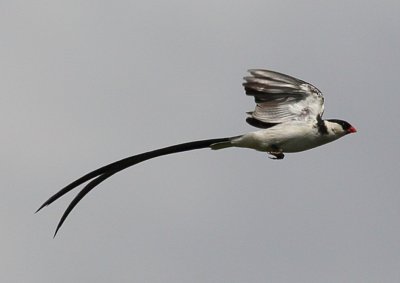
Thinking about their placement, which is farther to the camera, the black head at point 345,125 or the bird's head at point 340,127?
the black head at point 345,125

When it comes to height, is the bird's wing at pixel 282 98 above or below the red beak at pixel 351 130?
above

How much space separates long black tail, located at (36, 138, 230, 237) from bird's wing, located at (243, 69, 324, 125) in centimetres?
67

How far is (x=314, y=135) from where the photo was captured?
24812 mm

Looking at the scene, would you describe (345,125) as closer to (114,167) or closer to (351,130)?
(351,130)

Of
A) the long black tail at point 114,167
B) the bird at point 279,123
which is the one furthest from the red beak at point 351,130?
the long black tail at point 114,167

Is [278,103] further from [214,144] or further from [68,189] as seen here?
[68,189]

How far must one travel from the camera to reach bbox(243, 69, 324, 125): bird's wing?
82.3 ft

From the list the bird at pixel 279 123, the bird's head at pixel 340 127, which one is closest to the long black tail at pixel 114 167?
the bird at pixel 279 123

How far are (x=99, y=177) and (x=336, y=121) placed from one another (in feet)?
10.3

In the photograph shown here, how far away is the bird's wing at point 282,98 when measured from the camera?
82.3 feet

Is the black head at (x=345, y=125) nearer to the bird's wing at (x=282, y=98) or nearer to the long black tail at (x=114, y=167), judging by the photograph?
the bird's wing at (x=282, y=98)

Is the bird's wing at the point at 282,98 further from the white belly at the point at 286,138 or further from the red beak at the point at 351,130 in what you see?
the red beak at the point at 351,130

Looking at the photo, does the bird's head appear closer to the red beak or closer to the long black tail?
the red beak

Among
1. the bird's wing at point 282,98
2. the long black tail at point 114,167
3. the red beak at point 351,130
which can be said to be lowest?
the long black tail at point 114,167
